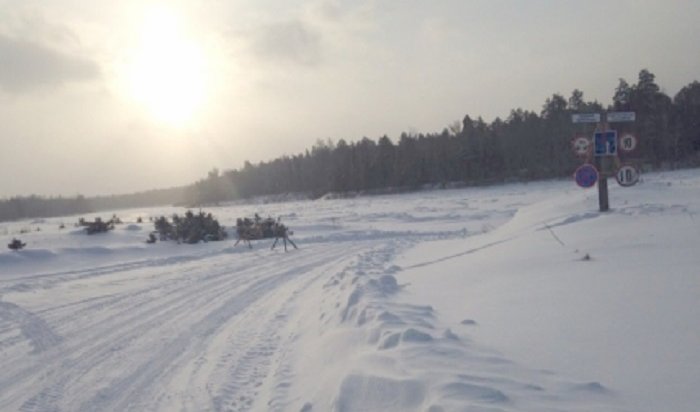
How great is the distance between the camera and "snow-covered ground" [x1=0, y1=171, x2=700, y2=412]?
4160mm

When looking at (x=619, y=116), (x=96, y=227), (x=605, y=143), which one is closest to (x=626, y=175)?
(x=605, y=143)

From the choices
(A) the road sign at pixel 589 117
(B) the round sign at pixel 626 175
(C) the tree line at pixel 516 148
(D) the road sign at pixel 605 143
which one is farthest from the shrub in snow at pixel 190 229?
(C) the tree line at pixel 516 148

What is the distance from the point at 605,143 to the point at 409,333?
9336 mm

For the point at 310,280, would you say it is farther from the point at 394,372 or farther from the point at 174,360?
the point at 394,372

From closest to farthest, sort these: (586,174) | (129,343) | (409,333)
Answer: (409,333) < (129,343) < (586,174)

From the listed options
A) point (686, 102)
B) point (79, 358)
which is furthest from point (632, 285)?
point (686, 102)

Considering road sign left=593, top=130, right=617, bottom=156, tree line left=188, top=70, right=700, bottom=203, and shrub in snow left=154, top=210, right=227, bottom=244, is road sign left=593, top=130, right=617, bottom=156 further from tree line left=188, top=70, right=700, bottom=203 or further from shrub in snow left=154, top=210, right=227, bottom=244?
tree line left=188, top=70, right=700, bottom=203

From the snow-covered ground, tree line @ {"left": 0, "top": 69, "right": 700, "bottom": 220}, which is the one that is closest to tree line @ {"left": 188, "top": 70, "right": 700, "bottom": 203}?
tree line @ {"left": 0, "top": 69, "right": 700, "bottom": 220}

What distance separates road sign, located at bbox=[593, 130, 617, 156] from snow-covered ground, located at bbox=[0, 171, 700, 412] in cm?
166

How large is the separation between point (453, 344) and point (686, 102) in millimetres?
71487

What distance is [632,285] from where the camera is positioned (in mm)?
6199

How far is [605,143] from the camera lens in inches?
483

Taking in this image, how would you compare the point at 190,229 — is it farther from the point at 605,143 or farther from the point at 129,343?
the point at 605,143

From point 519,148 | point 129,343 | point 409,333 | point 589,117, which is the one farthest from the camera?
point 519,148
